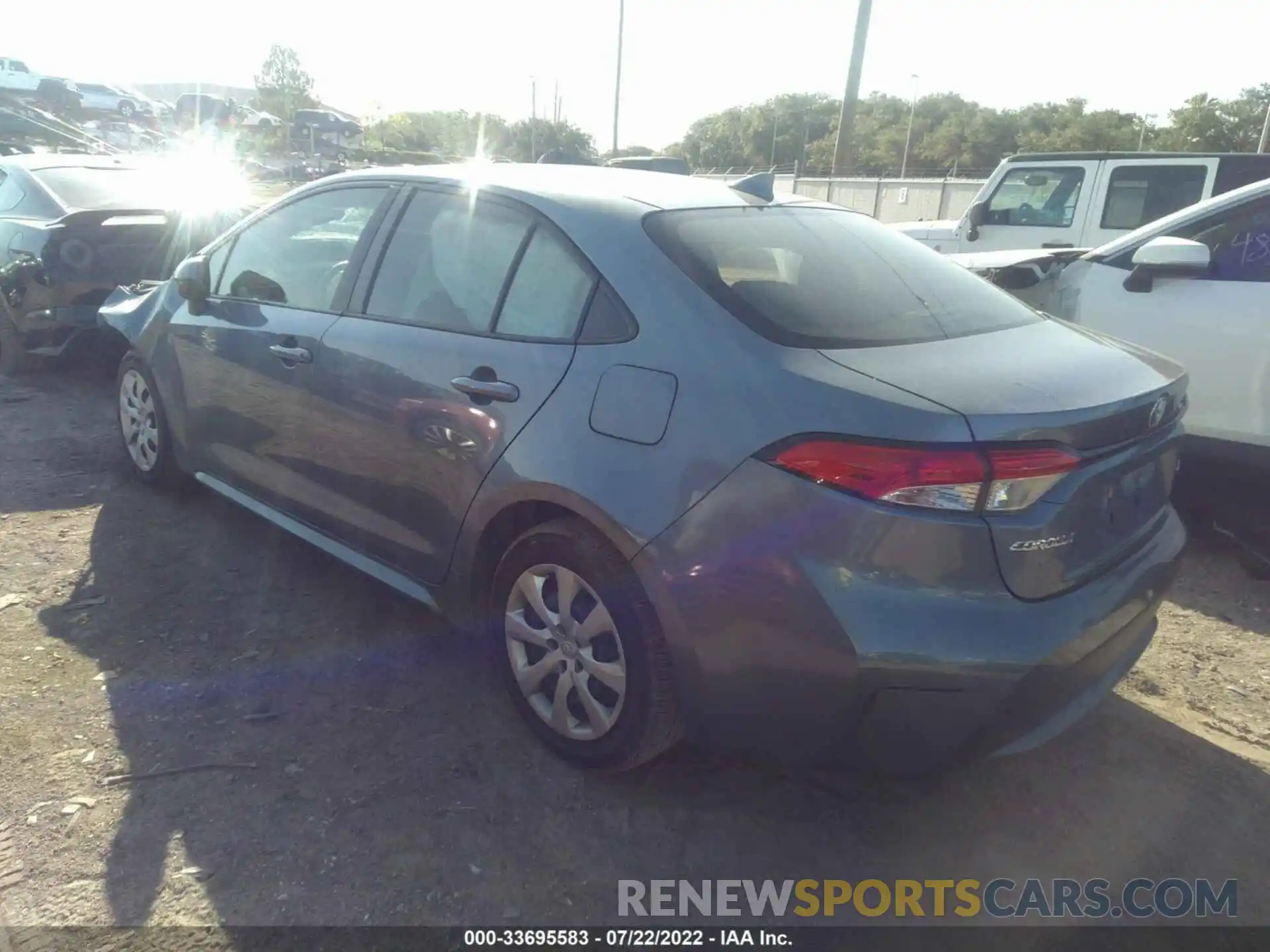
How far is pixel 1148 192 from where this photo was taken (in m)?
8.84

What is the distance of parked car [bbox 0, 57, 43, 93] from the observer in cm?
3706

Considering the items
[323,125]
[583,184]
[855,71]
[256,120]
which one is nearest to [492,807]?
[583,184]

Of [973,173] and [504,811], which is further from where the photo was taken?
[973,173]

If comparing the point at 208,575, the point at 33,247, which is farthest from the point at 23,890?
the point at 33,247

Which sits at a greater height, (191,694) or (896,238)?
(896,238)

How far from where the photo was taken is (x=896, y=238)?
327 cm

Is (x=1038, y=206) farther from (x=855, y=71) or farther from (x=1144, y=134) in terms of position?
(x=1144, y=134)

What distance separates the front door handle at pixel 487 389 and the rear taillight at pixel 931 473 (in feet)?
3.04

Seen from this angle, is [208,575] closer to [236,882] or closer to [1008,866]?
[236,882]

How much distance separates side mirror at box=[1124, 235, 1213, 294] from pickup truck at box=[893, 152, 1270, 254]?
430 centimetres

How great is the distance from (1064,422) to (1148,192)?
26.3 ft

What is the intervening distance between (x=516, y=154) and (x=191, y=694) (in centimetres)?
4829

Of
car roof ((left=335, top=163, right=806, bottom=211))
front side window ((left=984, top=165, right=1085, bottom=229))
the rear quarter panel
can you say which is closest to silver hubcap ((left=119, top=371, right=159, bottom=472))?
car roof ((left=335, top=163, right=806, bottom=211))

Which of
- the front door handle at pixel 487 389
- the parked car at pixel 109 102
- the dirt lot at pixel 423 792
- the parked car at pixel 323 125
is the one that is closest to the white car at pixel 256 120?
the parked car at pixel 323 125
